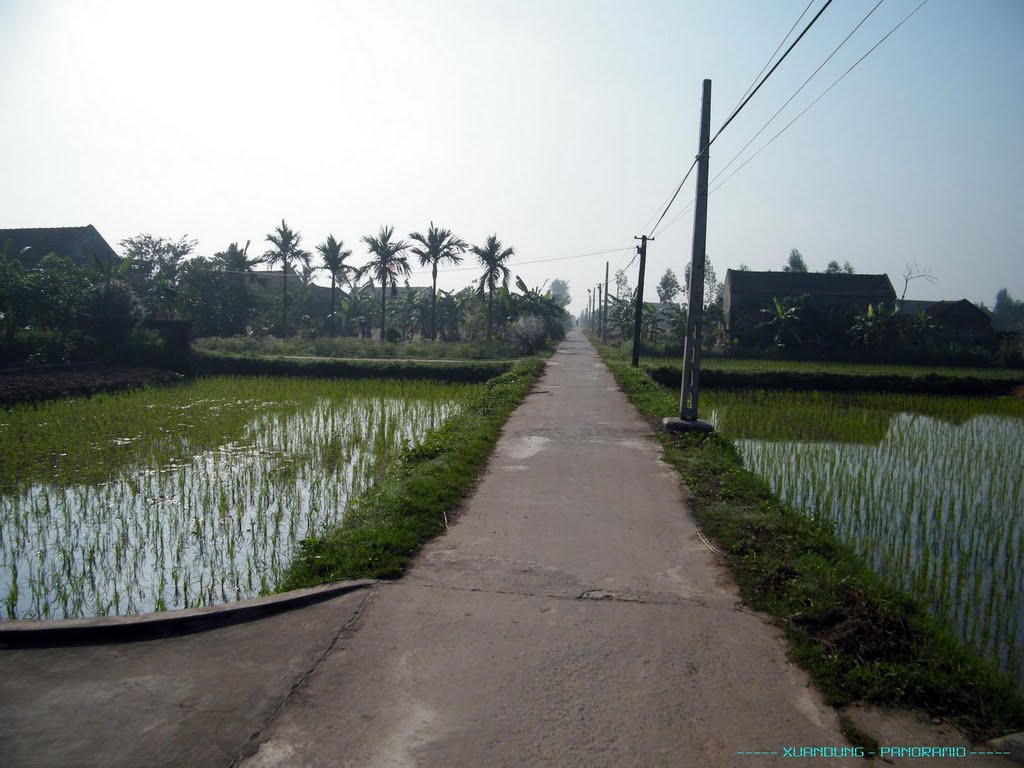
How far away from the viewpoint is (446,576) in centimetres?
496

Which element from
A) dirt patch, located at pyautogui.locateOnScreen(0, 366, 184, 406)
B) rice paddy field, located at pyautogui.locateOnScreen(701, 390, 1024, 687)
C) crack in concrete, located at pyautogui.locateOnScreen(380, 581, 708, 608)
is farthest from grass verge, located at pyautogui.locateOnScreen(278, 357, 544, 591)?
dirt patch, located at pyautogui.locateOnScreen(0, 366, 184, 406)

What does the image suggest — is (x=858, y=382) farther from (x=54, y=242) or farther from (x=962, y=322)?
(x=54, y=242)

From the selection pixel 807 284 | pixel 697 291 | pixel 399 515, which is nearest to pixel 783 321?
pixel 807 284

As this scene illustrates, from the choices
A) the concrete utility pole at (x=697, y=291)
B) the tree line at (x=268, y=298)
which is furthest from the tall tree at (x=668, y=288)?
the concrete utility pole at (x=697, y=291)

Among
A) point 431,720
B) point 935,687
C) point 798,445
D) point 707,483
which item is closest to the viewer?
point 431,720

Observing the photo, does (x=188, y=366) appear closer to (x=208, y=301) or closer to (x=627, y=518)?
(x=208, y=301)

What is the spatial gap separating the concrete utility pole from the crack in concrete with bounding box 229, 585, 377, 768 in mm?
7185

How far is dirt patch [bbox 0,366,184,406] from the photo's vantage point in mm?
15258

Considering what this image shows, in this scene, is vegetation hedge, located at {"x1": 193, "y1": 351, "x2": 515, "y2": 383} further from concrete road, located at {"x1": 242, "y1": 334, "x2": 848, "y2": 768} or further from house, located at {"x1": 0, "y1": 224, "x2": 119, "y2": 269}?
concrete road, located at {"x1": 242, "y1": 334, "x2": 848, "y2": 768}

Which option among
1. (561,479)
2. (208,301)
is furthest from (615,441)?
(208,301)

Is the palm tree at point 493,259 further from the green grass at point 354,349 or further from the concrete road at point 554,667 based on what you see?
the concrete road at point 554,667

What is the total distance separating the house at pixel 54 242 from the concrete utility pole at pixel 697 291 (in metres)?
30.9

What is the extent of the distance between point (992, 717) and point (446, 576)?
3265mm

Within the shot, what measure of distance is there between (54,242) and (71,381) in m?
19.4
